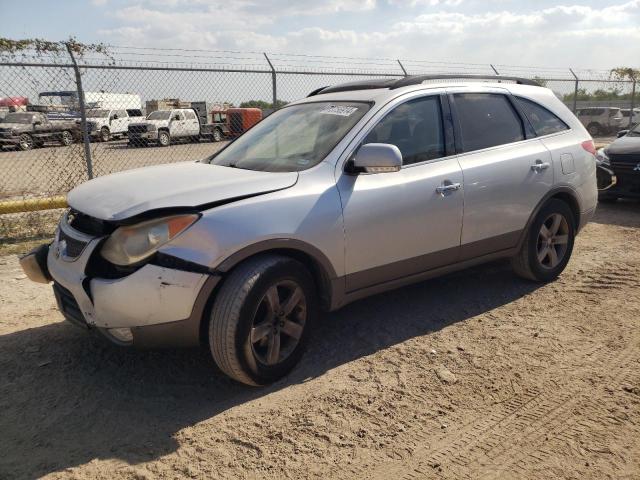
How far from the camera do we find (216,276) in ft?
9.65

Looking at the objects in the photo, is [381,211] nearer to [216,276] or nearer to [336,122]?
[336,122]

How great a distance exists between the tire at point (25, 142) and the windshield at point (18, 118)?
0.52m

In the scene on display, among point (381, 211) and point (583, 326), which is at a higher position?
point (381, 211)

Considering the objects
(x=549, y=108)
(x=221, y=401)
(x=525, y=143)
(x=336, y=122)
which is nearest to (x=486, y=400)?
(x=221, y=401)

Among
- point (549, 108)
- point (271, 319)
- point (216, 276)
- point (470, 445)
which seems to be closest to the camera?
point (470, 445)

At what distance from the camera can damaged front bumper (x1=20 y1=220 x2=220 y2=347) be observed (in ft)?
9.30

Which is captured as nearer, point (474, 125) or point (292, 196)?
point (292, 196)

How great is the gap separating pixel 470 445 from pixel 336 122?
2243 millimetres

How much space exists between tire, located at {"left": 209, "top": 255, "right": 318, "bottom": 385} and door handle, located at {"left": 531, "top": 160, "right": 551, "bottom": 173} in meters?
2.31

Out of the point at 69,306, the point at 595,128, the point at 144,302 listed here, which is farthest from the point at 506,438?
the point at 595,128

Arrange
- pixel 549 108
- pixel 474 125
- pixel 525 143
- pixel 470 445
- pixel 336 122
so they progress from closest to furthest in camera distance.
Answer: pixel 470 445
pixel 336 122
pixel 474 125
pixel 525 143
pixel 549 108

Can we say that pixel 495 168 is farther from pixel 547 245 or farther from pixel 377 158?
pixel 377 158

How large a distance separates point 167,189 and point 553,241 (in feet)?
11.4


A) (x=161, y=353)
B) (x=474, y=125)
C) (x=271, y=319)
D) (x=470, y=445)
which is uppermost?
(x=474, y=125)
